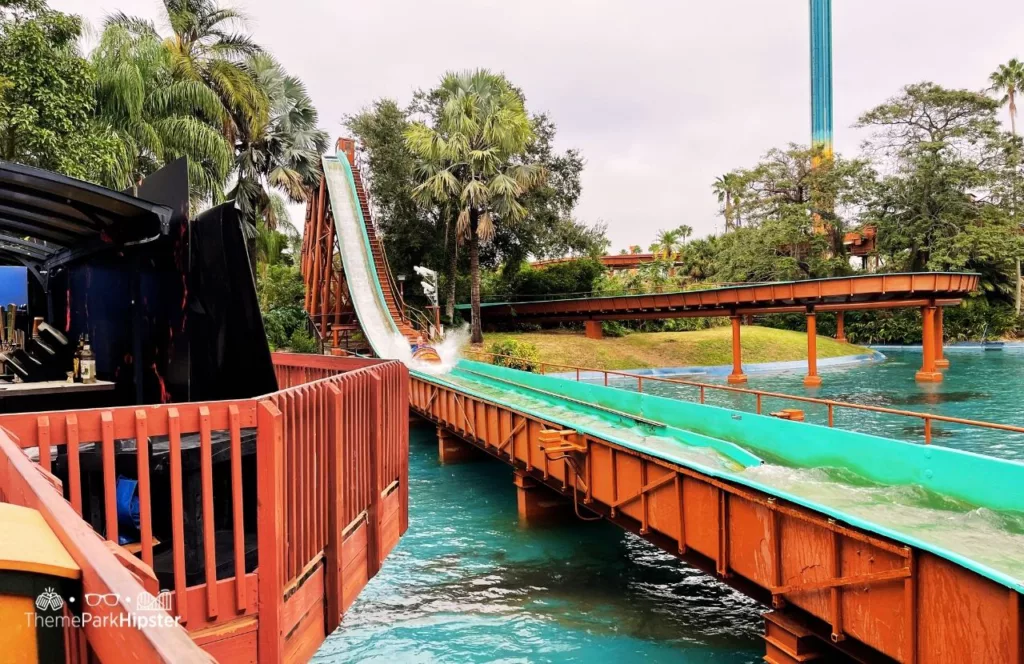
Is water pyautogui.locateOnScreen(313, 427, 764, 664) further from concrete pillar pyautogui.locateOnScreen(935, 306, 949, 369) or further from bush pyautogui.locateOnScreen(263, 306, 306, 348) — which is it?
concrete pillar pyautogui.locateOnScreen(935, 306, 949, 369)

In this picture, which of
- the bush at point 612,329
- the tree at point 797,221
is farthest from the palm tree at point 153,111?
the tree at point 797,221

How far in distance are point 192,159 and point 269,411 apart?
2312 centimetres

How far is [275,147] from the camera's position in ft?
104

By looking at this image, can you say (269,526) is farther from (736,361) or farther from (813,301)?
(813,301)

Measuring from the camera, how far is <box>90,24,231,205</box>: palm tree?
68.5 ft

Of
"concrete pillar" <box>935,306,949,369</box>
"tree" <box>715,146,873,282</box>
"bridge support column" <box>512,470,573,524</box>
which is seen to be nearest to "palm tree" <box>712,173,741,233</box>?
"tree" <box>715,146,873,282</box>

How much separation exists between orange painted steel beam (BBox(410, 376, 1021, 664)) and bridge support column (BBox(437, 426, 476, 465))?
25.3 feet

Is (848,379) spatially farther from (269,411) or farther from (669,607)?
(269,411)

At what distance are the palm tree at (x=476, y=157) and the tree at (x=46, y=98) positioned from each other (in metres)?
16.9

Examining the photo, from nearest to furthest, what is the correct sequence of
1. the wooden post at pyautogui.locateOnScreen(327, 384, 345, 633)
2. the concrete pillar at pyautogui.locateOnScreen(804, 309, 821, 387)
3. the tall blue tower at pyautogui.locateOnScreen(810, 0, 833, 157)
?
the wooden post at pyautogui.locateOnScreen(327, 384, 345, 633) → the concrete pillar at pyautogui.locateOnScreen(804, 309, 821, 387) → the tall blue tower at pyautogui.locateOnScreen(810, 0, 833, 157)

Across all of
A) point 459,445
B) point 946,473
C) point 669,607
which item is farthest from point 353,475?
point 459,445

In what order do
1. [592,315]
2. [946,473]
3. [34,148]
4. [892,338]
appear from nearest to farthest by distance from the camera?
1. [946,473]
2. [34,148]
3. [592,315]
4. [892,338]

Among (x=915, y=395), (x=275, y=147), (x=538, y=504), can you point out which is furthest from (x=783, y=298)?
(x=275, y=147)

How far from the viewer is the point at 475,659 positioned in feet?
27.7
